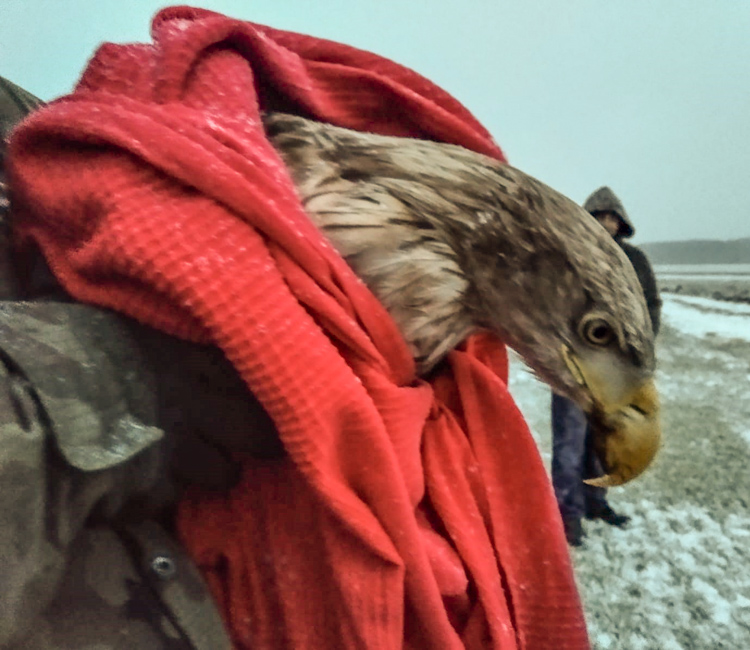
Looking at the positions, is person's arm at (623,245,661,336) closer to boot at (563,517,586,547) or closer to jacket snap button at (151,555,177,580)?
boot at (563,517,586,547)

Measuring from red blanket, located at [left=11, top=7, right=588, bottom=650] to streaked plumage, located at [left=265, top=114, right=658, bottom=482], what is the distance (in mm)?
40

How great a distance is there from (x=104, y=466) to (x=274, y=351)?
0.28 ft

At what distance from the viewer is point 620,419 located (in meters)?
0.42

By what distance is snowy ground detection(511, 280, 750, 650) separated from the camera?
0.85 meters

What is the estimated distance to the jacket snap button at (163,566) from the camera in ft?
0.91

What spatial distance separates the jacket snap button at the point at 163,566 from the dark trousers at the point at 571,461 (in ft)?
3.15

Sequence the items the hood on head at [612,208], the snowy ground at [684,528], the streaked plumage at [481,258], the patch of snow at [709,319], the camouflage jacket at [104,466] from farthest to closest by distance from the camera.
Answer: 1. the patch of snow at [709,319]
2. the hood on head at [612,208]
3. the snowy ground at [684,528]
4. the streaked plumage at [481,258]
5. the camouflage jacket at [104,466]

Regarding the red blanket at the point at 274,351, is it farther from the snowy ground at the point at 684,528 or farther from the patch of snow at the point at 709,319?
the patch of snow at the point at 709,319

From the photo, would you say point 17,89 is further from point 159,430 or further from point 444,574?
point 444,574

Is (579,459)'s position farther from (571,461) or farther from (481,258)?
(481,258)

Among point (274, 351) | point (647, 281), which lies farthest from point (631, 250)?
point (274, 351)

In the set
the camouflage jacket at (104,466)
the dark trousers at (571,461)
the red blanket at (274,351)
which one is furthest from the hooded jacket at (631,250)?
the camouflage jacket at (104,466)

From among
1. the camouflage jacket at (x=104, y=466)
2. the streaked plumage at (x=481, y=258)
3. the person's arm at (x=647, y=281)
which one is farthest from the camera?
the person's arm at (x=647, y=281)

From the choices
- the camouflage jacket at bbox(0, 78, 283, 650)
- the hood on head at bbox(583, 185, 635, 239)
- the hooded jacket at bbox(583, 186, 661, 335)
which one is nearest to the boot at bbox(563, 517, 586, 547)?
the hooded jacket at bbox(583, 186, 661, 335)
